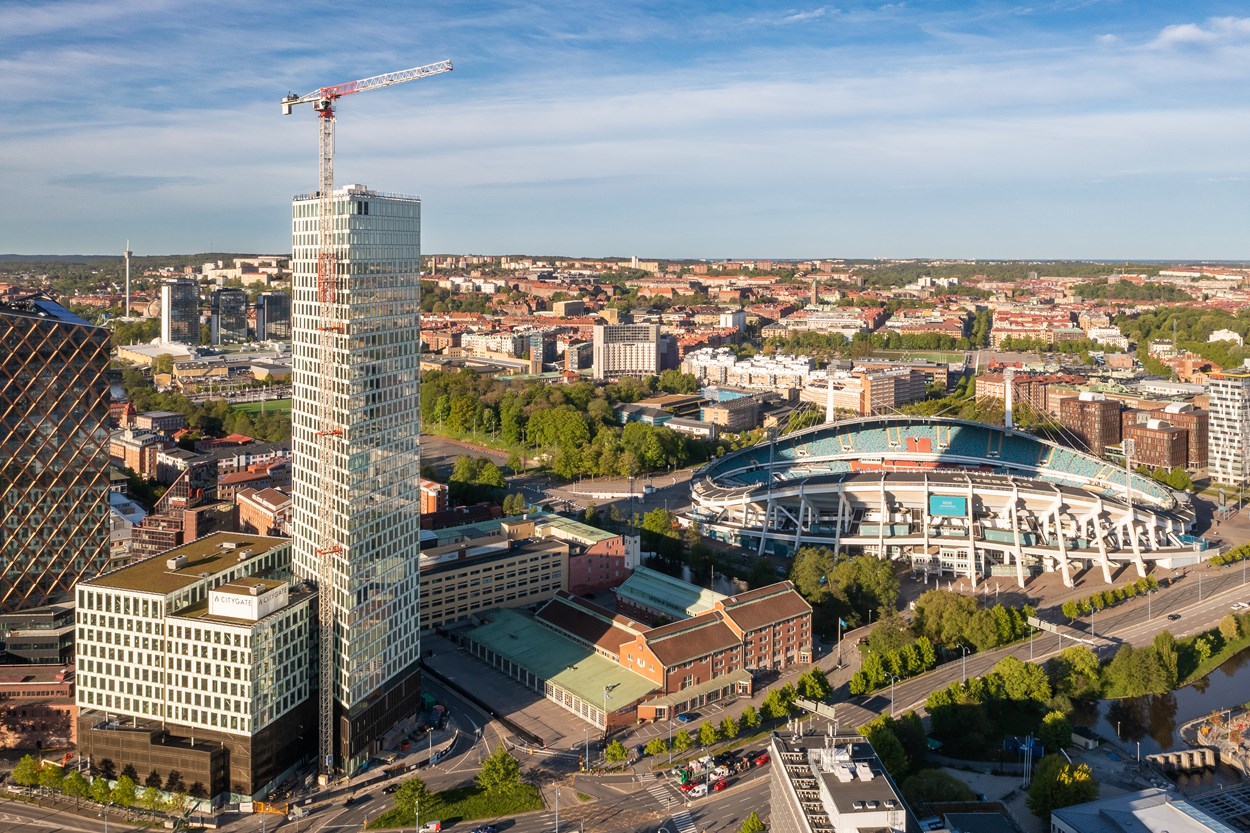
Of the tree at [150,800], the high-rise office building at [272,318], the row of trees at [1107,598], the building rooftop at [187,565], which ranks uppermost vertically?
the high-rise office building at [272,318]

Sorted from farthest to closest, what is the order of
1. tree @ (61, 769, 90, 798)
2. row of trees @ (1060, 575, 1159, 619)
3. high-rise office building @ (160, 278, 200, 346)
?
high-rise office building @ (160, 278, 200, 346), row of trees @ (1060, 575, 1159, 619), tree @ (61, 769, 90, 798)

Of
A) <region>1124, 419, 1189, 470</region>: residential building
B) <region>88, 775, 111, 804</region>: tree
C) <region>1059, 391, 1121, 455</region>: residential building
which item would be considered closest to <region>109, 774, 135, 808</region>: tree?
<region>88, 775, 111, 804</region>: tree

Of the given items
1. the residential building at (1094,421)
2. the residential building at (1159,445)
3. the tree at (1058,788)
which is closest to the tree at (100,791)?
the tree at (1058,788)

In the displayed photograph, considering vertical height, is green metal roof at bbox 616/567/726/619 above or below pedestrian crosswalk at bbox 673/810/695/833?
above

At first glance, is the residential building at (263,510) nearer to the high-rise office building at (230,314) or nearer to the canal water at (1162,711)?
the canal water at (1162,711)

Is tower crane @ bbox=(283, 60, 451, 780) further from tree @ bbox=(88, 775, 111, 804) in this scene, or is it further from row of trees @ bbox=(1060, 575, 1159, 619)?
row of trees @ bbox=(1060, 575, 1159, 619)

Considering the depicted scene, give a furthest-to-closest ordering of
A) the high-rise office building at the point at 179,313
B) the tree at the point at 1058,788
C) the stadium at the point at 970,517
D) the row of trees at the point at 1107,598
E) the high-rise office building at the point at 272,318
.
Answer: the high-rise office building at the point at 272,318 → the high-rise office building at the point at 179,313 → the stadium at the point at 970,517 → the row of trees at the point at 1107,598 → the tree at the point at 1058,788

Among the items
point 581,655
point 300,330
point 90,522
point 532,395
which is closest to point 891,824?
point 581,655
